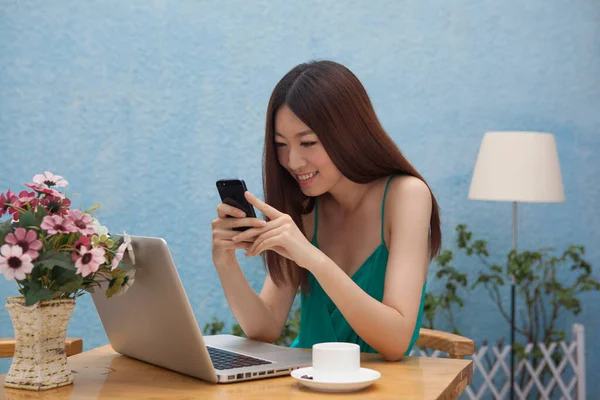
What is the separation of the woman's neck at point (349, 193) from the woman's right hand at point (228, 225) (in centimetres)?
39

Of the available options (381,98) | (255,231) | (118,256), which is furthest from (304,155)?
(381,98)

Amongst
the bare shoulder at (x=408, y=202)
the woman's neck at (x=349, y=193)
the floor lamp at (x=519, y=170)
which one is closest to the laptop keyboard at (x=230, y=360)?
the bare shoulder at (x=408, y=202)

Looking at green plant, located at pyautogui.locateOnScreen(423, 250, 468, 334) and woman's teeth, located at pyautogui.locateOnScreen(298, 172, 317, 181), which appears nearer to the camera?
woman's teeth, located at pyautogui.locateOnScreen(298, 172, 317, 181)

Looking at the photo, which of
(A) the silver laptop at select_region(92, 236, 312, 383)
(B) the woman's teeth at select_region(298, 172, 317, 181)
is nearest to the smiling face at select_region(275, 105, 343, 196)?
(B) the woman's teeth at select_region(298, 172, 317, 181)

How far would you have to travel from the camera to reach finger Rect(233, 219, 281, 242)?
1.61 metres

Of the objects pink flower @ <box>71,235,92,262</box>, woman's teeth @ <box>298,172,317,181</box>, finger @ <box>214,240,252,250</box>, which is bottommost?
finger @ <box>214,240,252,250</box>

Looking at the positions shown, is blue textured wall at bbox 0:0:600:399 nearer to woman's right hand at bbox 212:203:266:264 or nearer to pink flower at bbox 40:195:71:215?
woman's right hand at bbox 212:203:266:264

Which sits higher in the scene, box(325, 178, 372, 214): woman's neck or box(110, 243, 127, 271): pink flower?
box(325, 178, 372, 214): woman's neck

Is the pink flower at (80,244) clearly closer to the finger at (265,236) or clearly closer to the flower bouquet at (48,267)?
the flower bouquet at (48,267)

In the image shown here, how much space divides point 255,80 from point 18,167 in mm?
1286

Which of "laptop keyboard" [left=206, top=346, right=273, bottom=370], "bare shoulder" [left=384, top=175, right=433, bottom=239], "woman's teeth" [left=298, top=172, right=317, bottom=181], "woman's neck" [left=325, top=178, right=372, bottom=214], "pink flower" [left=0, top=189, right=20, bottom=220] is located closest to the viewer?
"pink flower" [left=0, top=189, right=20, bottom=220]

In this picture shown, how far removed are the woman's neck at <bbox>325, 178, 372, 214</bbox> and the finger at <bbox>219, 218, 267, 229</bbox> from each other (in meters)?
0.45

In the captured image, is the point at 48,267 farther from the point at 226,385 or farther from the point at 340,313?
the point at 340,313

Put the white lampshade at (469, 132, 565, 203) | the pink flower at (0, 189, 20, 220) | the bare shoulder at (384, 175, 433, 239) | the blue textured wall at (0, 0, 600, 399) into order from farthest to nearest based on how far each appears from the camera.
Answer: the blue textured wall at (0, 0, 600, 399) → the white lampshade at (469, 132, 565, 203) → the bare shoulder at (384, 175, 433, 239) → the pink flower at (0, 189, 20, 220)
